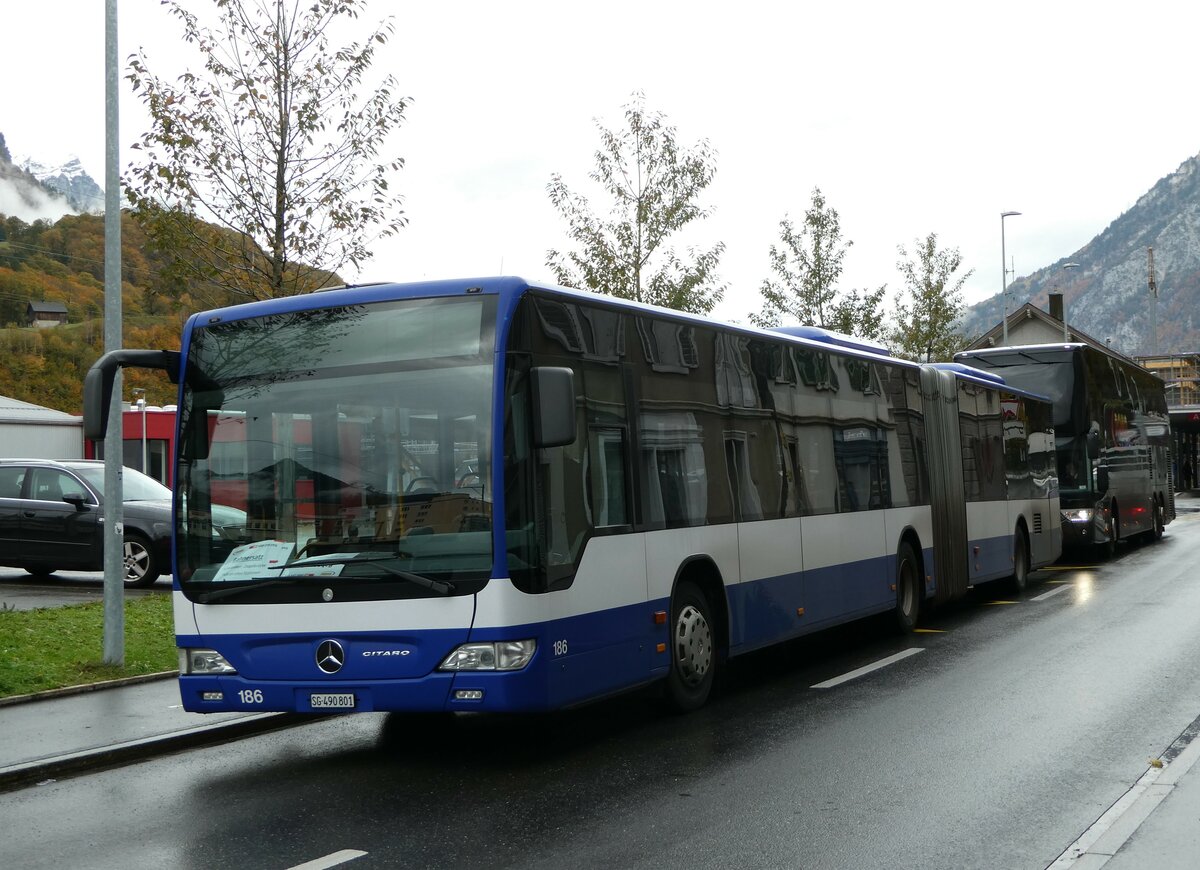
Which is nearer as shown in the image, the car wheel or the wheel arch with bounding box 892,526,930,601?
the wheel arch with bounding box 892,526,930,601

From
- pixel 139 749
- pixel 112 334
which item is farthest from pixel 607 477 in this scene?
pixel 112 334

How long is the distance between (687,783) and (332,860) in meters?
2.15

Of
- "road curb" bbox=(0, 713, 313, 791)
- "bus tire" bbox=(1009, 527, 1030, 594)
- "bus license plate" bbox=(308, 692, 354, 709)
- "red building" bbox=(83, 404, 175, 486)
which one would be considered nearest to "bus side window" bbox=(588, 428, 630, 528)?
"bus license plate" bbox=(308, 692, 354, 709)

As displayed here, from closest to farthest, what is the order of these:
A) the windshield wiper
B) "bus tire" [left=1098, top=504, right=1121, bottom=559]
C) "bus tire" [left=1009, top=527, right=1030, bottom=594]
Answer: the windshield wiper, "bus tire" [left=1009, top=527, right=1030, bottom=594], "bus tire" [left=1098, top=504, right=1121, bottom=559]

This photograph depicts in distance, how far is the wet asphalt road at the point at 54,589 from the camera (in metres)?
16.7

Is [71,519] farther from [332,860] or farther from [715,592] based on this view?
[332,860]

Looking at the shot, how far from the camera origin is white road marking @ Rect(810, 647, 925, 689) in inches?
426

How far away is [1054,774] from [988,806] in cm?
90

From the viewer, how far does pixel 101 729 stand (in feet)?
29.3

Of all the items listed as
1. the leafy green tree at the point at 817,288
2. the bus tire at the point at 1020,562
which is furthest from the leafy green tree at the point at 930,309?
the bus tire at the point at 1020,562

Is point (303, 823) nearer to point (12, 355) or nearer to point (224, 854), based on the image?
point (224, 854)

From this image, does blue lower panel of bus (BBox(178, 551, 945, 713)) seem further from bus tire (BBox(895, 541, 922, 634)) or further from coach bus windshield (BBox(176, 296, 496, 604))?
bus tire (BBox(895, 541, 922, 634))

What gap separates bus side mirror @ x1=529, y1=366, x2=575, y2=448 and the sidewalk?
11.0 feet

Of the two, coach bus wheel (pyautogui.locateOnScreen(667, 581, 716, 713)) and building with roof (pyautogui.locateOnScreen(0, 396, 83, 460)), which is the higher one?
building with roof (pyautogui.locateOnScreen(0, 396, 83, 460))
